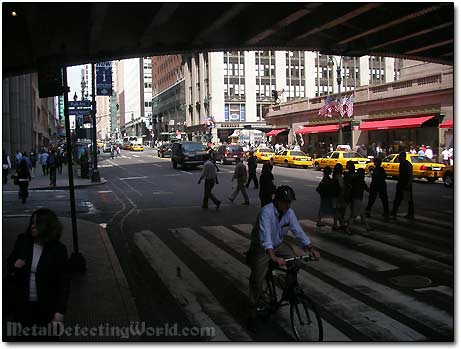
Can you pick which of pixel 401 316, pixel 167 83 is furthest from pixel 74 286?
pixel 167 83

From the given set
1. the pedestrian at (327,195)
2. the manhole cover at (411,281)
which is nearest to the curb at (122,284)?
the manhole cover at (411,281)

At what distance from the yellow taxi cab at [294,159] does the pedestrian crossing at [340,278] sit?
26.2 m

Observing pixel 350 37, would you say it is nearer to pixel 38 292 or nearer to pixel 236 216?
pixel 236 216

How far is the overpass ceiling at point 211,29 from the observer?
11.6 m

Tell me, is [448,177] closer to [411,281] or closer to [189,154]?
[411,281]

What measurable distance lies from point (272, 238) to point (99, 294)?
2914 millimetres

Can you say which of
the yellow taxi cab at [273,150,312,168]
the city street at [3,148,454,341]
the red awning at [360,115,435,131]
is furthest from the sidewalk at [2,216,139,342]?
the yellow taxi cab at [273,150,312,168]

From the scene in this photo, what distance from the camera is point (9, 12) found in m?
9.77

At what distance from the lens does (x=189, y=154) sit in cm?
3719

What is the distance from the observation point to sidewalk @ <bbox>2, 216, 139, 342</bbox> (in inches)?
233

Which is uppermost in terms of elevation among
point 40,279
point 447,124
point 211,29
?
point 211,29

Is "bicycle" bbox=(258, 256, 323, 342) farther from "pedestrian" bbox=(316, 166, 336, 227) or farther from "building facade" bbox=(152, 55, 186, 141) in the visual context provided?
"building facade" bbox=(152, 55, 186, 141)

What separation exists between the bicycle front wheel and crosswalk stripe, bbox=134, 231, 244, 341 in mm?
563

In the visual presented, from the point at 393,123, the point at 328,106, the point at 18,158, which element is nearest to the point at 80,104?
the point at 18,158
